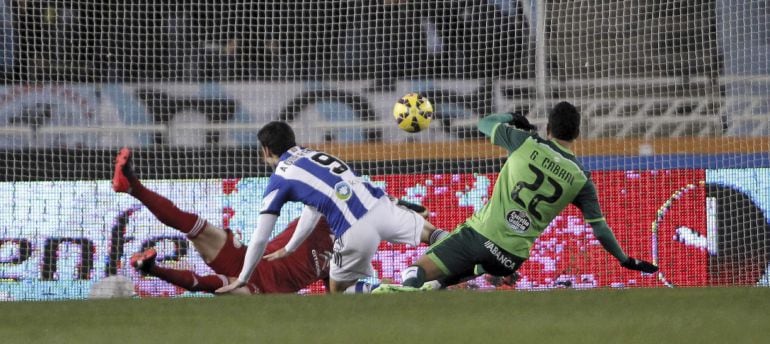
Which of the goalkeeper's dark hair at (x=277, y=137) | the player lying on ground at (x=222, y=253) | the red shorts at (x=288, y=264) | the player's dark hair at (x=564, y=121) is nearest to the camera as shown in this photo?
the player's dark hair at (x=564, y=121)

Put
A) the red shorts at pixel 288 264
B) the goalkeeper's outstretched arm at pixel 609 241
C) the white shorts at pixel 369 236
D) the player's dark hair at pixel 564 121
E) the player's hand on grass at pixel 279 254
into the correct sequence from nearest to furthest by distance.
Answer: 1. the player's dark hair at pixel 564 121
2. the goalkeeper's outstretched arm at pixel 609 241
3. the white shorts at pixel 369 236
4. the player's hand on grass at pixel 279 254
5. the red shorts at pixel 288 264

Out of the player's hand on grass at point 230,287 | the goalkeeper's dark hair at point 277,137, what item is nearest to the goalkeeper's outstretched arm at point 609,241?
the goalkeeper's dark hair at point 277,137

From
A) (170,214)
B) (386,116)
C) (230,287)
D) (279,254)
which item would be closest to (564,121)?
(279,254)

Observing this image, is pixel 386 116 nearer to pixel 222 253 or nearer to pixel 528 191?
pixel 222 253

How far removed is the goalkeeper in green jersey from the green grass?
658 mm

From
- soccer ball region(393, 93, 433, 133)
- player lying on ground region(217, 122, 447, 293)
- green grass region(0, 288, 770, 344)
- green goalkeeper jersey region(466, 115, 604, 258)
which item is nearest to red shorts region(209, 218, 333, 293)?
player lying on ground region(217, 122, 447, 293)

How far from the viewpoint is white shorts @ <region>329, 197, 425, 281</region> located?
23.6ft

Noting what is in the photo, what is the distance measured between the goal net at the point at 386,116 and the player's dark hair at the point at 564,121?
11.8 ft

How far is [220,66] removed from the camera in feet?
36.0

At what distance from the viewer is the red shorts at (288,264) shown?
26.8 ft

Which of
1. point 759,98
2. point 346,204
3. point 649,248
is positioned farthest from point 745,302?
point 759,98

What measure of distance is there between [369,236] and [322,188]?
0.42 m

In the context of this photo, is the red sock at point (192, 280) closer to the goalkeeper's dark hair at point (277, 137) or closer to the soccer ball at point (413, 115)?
the goalkeeper's dark hair at point (277, 137)

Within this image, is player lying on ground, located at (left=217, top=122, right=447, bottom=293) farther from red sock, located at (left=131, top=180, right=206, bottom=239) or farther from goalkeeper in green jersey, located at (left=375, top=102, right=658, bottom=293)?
goalkeeper in green jersey, located at (left=375, top=102, right=658, bottom=293)
